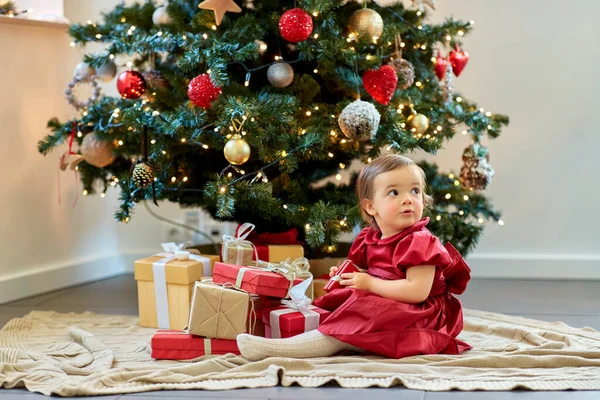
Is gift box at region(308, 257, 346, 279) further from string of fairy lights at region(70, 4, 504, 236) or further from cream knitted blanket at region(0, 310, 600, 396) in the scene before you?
cream knitted blanket at region(0, 310, 600, 396)

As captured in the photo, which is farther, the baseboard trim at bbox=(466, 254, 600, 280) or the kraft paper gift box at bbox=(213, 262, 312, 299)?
the baseboard trim at bbox=(466, 254, 600, 280)

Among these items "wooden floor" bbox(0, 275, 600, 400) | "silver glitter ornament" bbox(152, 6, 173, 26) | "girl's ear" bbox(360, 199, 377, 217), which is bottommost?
"wooden floor" bbox(0, 275, 600, 400)

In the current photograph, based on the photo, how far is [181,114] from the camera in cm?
218

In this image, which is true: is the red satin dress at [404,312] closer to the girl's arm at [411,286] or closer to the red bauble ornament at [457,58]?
the girl's arm at [411,286]

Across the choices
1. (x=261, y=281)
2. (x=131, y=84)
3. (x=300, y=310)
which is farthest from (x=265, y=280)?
(x=131, y=84)

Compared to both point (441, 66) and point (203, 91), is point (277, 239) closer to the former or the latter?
point (203, 91)

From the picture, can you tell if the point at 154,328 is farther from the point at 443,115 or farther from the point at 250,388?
the point at 443,115

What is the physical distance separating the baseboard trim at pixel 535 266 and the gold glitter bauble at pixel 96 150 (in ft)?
5.04

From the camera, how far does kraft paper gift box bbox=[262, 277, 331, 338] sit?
1.78 m

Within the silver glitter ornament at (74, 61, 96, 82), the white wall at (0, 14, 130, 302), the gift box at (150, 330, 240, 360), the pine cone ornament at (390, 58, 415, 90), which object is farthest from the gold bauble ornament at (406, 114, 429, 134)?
the white wall at (0, 14, 130, 302)

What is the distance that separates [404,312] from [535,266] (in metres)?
1.45

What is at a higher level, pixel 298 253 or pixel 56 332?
pixel 298 253

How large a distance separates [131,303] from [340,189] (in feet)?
2.83

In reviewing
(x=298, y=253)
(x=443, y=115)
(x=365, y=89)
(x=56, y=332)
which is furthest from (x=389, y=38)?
(x=56, y=332)
